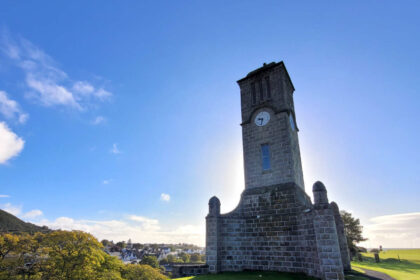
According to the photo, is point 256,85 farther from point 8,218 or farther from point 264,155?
point 8,218

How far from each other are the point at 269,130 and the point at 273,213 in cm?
576

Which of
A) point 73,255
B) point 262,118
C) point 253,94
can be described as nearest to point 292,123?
point 262,118

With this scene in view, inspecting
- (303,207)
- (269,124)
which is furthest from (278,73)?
(303,207)

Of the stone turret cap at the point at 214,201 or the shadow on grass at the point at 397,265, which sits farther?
the shadow on grass at the point at 397,265

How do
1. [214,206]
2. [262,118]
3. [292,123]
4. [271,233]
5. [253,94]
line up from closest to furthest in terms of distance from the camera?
1. [271,233]
2. [214,206]
3. [262,118]
4. [292,123]
5. [253,94]

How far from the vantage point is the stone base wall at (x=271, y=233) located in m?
11.1

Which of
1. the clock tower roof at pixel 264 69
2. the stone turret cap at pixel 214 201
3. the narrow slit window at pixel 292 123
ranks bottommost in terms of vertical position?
the stone turret cap at pixel 214 201

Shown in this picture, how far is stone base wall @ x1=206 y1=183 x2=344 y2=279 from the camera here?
1106cm

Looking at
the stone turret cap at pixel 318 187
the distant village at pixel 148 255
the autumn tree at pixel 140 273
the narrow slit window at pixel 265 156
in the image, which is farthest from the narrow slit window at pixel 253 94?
the distant village at pixel 148 255

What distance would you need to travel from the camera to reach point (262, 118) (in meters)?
16.7

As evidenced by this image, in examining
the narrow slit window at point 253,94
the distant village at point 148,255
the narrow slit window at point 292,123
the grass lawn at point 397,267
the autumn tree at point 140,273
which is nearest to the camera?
the grass lawn at point 397,267

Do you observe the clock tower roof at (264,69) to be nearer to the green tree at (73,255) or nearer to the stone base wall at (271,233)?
the stone base wall at (271,233)

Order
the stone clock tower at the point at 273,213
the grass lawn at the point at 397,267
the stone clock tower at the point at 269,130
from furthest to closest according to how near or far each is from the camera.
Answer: the grass lawn at the point at 397,267 → the stone clock tower at the point at 269,130 → the stone clock tower at the point at 273,213

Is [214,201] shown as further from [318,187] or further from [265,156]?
[318,187]
